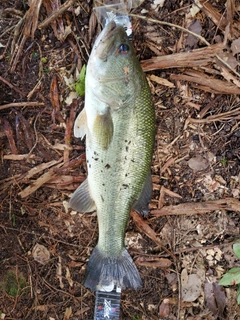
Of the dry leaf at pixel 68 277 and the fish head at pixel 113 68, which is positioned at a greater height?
the fish head at pixel 113 68

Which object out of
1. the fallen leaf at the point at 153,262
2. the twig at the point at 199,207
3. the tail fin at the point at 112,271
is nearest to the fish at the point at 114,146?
the tail fin at the point at 112,271

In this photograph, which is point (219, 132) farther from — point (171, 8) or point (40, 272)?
point (40, 272)

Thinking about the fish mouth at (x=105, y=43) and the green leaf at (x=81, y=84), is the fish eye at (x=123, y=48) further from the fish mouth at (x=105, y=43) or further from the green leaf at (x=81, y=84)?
the green leaf at (x=81, y=84)

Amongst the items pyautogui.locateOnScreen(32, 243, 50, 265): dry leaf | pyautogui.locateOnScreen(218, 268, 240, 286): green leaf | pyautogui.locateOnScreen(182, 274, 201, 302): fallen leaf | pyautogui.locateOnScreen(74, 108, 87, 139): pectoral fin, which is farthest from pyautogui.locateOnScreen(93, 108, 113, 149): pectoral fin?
pyautogui.locateOnScreen(182, 274, 201, 302): fallen leaf

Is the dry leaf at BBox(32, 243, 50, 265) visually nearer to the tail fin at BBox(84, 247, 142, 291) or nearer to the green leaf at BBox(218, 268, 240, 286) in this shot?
the tail fin at BBox(84, 247, 142, 291)

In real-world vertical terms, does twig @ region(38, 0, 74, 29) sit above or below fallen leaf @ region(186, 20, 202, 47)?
above

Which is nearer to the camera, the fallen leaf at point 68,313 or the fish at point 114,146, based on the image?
the fish at point 114,146
